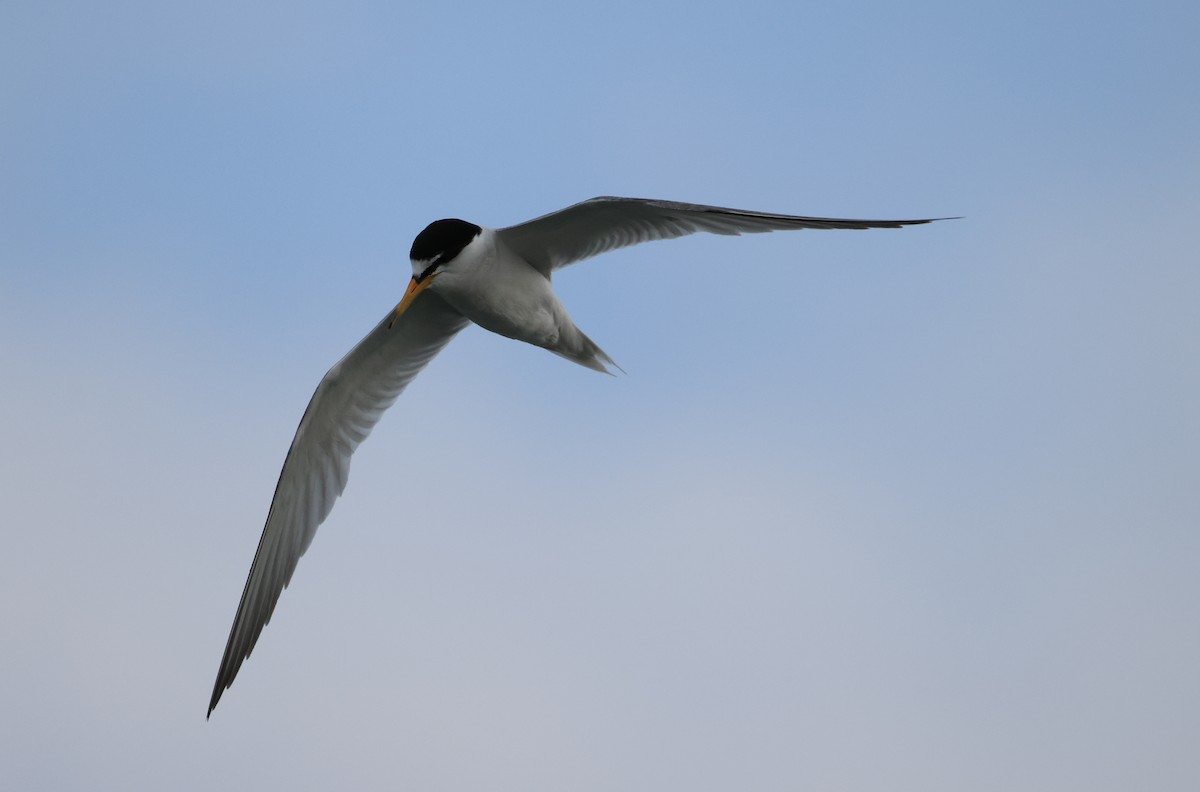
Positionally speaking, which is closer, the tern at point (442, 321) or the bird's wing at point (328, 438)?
the tern at point (442, 321)

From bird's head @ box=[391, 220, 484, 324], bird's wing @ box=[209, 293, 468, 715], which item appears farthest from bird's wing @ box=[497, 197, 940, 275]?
bird's wing @ box=[209, 293, 468, 715]

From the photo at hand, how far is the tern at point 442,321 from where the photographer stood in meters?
7.31

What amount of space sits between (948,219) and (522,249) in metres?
3.09

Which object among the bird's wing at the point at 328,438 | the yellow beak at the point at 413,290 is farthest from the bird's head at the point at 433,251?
the bird's wing at the point at 328,438

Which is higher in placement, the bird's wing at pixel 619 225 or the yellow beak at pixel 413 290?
the bird's wing at pixel 619 225

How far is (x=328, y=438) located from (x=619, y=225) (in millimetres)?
3167

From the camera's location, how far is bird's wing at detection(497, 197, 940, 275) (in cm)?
684

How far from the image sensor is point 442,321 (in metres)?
8.91

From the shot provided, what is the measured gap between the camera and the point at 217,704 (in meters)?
8.28

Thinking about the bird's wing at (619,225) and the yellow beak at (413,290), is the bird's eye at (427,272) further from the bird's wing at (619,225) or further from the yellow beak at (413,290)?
the bird's wing at (619,225)

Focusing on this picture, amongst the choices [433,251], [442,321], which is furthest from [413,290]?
[442,321]

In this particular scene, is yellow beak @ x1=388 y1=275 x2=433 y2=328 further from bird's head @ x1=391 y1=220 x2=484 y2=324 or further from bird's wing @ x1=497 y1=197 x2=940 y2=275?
bird's wing @ x1=497 y1=197 x2=940 y2=275

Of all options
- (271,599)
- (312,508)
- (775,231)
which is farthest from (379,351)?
(775,231)

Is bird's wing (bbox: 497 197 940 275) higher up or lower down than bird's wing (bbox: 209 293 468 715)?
higher up
